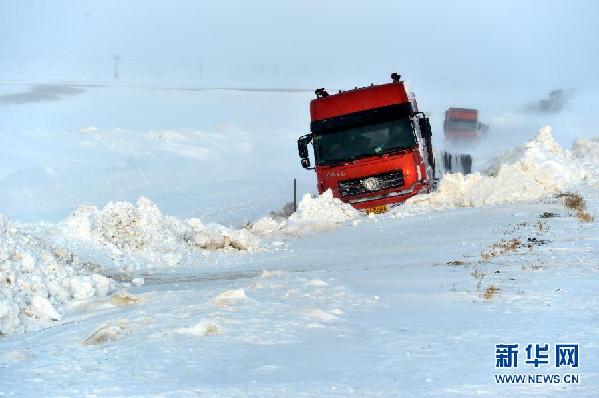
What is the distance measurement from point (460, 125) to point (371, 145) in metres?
25.7

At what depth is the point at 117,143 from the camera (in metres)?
40.7

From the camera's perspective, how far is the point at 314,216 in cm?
1720

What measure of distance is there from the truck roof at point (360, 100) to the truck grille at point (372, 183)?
1.53m

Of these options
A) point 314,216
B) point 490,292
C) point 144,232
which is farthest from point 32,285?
point 314,216

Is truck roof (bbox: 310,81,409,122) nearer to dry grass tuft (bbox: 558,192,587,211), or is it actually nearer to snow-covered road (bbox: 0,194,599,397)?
dry grass tuft (bbox: 558,192,587,211)

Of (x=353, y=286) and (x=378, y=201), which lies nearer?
(x=353, y=286)

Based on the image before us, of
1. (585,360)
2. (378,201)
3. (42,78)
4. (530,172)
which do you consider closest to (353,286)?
(585,360)

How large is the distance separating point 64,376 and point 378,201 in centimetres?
1334

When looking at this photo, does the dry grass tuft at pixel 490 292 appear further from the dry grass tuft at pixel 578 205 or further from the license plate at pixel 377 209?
the license plate at pixel 377 209

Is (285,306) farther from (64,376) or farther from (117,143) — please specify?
(117,143)

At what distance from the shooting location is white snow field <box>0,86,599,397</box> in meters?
4.71

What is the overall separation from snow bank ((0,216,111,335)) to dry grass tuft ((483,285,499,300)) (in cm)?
402

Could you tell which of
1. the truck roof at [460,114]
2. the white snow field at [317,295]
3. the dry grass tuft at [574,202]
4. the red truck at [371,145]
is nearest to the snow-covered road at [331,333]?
the white snow field at [317,295]

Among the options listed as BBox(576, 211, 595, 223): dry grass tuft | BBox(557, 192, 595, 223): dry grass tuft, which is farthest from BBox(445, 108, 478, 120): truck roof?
BBox(576, 211, 595, 223): dry grass tuft
